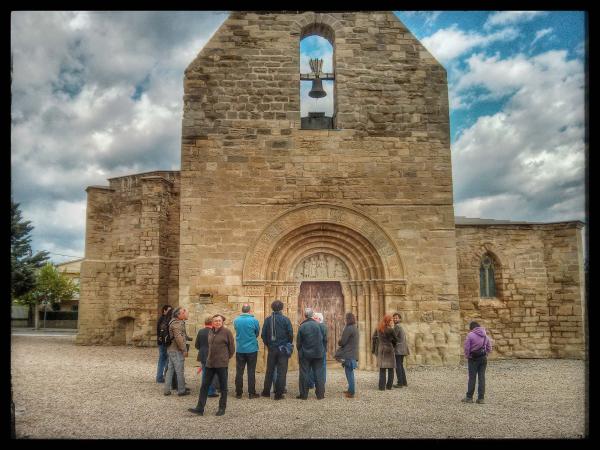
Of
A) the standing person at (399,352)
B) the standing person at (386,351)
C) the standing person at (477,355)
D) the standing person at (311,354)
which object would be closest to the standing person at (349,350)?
the standing person at (311,354)

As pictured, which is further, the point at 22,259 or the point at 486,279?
the point at 22,259

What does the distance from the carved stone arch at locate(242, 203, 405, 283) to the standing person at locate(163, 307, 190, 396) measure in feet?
9.24

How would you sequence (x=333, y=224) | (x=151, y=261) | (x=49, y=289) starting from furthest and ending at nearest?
1. (x=49, y=289)
2. (x=151, y=261)
3. (x=333, y=224)

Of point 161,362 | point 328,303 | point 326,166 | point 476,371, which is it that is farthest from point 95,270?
point 476,371

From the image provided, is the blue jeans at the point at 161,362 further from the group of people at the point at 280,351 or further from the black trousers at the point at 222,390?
the black trousers at the point at 222,390

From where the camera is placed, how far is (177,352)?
7.93 metres

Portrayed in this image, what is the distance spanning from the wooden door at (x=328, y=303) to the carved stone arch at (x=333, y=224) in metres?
1.21

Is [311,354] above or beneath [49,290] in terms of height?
above

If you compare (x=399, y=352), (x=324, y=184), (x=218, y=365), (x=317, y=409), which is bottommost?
(x=317, y=409)

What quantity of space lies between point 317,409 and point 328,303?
439cm

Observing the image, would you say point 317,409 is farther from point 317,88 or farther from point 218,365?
point 317,88

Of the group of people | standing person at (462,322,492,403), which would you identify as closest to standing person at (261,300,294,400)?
the group of people

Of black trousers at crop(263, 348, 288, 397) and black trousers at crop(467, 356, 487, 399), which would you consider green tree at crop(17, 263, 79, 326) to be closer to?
black trousers at crop(263, 348, 288, 397)

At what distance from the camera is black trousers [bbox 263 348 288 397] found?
25.3 ft
